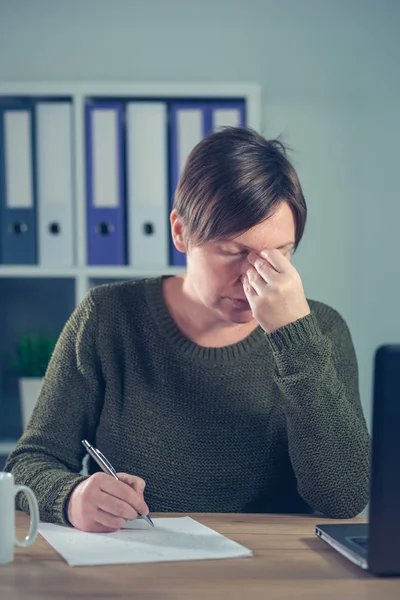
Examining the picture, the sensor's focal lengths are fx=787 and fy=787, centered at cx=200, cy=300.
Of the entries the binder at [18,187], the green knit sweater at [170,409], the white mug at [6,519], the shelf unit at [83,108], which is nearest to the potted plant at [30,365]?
the shelf unit at [83,108]

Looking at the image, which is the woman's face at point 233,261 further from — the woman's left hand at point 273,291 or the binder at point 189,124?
the binder at point 189,124

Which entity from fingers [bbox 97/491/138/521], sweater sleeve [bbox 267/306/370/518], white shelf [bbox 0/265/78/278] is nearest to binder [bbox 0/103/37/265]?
white shelf [bbox 0/265/78/278]

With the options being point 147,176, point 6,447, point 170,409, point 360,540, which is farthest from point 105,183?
point 360,540

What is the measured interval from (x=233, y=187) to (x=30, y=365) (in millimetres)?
1109

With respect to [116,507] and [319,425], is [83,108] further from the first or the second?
[116,507]

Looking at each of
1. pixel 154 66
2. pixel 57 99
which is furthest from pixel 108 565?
pixel 154 66

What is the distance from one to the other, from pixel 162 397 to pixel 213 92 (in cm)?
105

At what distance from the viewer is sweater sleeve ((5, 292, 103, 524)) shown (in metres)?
1.32

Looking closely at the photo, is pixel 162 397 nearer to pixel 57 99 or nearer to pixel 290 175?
pixel 290 175

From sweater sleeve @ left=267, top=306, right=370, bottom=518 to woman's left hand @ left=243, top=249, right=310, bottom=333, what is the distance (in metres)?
0.02

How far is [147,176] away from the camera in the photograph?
215cm

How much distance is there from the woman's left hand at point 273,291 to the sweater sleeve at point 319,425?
2 cm

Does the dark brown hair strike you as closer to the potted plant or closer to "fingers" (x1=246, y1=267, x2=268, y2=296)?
"fingers" (x1=246, y1=267, x2=268, y2=296)

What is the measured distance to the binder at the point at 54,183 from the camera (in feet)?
7.07
